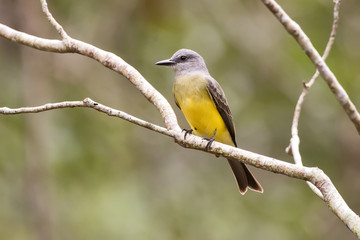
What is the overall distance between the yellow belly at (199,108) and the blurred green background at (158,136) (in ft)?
6.40

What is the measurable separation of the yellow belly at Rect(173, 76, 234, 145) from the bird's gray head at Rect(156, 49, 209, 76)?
210mm

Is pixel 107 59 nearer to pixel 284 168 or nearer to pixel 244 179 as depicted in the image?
pixel 284 168

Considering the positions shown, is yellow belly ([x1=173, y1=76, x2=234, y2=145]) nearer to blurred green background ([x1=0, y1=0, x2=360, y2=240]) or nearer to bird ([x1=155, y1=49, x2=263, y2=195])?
bird ([x1=155, y1=49, x2=263, y2=195])

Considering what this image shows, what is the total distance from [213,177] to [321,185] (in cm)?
525

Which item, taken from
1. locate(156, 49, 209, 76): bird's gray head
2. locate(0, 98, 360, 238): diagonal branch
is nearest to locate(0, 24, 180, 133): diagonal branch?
locate(0, 98, 360, 238): diagonal branch

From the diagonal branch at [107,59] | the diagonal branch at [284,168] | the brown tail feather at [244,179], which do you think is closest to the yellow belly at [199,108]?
the brown tail feather at [244,179]

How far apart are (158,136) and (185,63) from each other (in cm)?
313

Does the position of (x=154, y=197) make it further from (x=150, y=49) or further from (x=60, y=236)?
(x=150, y=49)

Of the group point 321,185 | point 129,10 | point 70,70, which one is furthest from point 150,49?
point 321,185

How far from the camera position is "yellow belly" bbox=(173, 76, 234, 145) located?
4879mm

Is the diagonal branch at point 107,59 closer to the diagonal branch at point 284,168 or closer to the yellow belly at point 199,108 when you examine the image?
the diagonal branch at point 284,168

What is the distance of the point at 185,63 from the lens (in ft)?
17.8

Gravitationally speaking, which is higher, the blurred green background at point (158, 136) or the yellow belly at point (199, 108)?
the blurred green background at point (158, 136)

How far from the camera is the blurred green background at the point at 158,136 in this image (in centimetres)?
687
